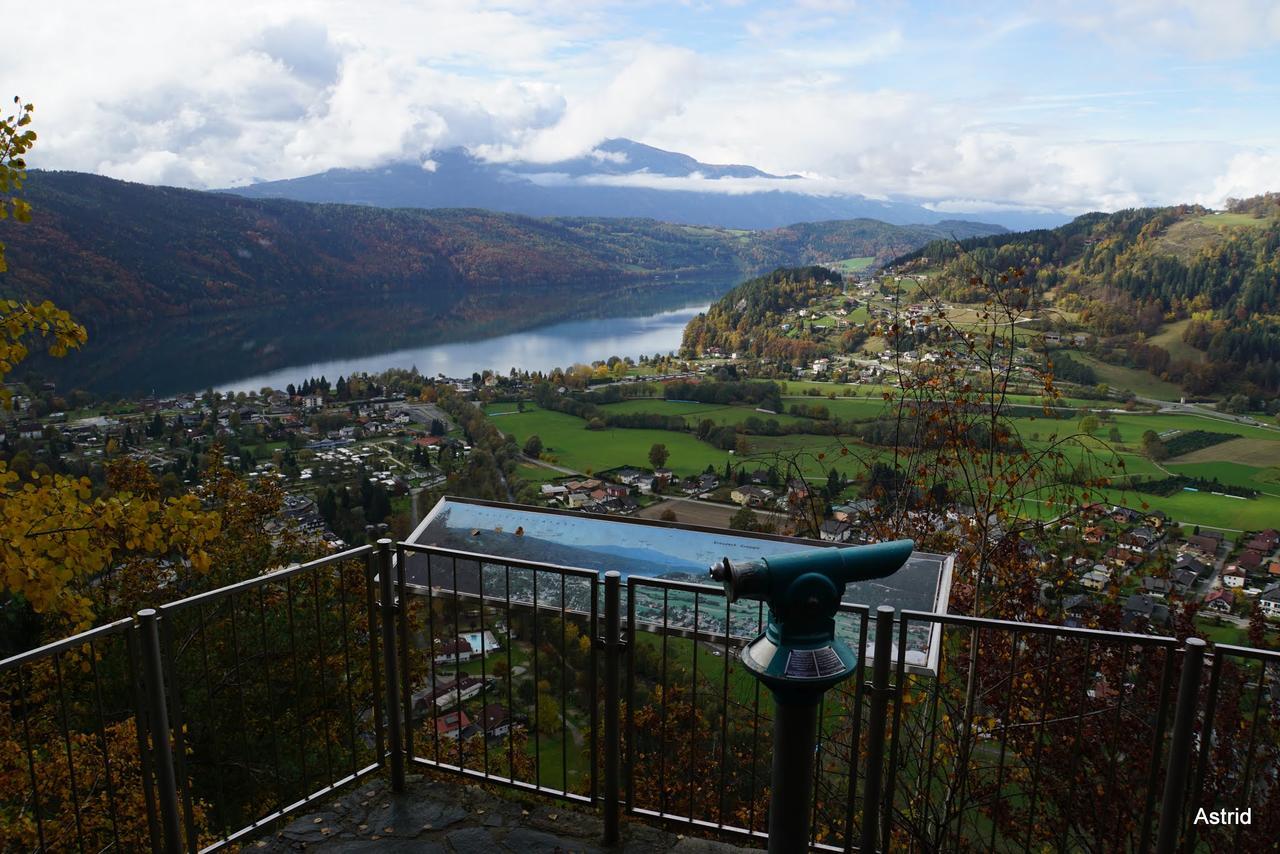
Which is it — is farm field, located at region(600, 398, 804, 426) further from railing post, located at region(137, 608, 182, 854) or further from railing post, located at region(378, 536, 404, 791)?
railing post, located at region(137, 608, 182, 854)

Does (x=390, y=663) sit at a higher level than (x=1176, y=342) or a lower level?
higher

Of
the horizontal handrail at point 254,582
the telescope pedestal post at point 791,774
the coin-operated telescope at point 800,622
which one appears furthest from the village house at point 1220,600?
the horizontal handrail at point 254,582

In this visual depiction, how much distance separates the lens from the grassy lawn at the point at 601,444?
27141 millimetres

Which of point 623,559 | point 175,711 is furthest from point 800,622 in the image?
point 175,711

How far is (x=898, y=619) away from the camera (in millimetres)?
2846

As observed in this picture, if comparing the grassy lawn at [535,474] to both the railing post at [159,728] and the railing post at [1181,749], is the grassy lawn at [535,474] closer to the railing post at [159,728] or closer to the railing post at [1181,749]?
the railing post at [159,728]

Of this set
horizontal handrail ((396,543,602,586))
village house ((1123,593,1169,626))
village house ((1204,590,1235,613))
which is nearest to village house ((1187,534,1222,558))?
village house ((1204,590,1235,613))

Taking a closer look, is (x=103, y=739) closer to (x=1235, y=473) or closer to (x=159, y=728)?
(x=159, y=728)

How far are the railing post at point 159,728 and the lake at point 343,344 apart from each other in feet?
175

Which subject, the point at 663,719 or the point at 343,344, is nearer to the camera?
the point at 663,719

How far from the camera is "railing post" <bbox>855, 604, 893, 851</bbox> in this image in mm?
2773

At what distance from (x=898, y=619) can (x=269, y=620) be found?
7.85m

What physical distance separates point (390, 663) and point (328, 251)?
113516 millimetres

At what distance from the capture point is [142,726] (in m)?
2.74
